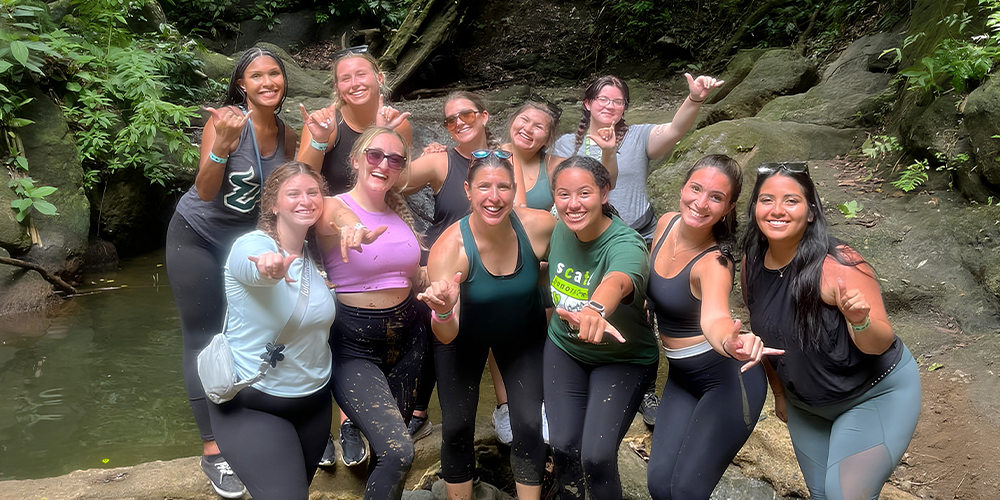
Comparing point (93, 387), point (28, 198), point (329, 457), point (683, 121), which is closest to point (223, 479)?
point (329, 457)

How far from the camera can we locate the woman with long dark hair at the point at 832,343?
2.32m

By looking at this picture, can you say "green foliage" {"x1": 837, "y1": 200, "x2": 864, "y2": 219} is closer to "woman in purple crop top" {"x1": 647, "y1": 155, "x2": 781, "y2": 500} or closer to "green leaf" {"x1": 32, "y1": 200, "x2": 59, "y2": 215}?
"woman in purple crop top" {"x1": 647, "y1": 155, "x2": 781, "y2": 500}

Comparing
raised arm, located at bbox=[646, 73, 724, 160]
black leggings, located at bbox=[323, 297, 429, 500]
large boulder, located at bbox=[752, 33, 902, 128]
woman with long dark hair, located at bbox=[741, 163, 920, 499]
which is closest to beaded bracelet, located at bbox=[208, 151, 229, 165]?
black leggings, located at bbox=[323, 297, 429, 500]

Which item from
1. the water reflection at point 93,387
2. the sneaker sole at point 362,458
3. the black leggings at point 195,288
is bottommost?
the water reflection at point 93,387

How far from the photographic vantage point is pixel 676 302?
8.60 feet

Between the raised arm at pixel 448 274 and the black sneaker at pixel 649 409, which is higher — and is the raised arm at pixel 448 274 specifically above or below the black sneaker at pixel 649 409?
above

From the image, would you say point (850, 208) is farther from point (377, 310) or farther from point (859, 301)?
point (377, 310)

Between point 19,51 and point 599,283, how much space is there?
19.9 feet

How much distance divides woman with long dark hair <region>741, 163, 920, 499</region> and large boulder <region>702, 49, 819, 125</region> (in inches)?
222

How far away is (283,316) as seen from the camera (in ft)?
7.87

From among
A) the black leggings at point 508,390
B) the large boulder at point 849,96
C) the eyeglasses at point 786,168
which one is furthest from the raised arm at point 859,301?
the large boulder at point 849,96

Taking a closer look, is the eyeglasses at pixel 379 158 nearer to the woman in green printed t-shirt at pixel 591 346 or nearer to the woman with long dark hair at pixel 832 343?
the woman in green printed t-shirt at pixel 591 346

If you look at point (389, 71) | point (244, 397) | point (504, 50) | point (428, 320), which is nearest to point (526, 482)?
point (428, 320)

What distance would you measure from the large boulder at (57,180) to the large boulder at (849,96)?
7058mm
